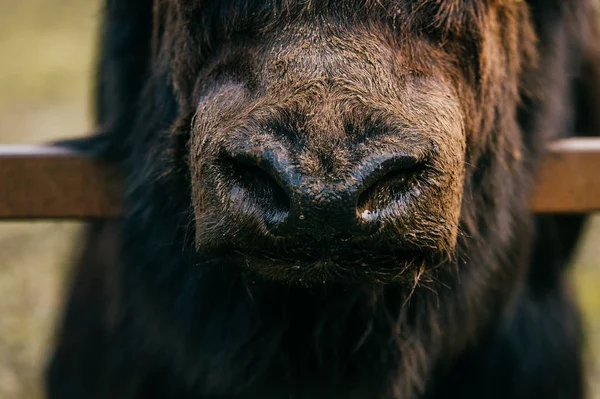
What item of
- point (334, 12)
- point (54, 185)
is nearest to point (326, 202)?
point (334, 12)

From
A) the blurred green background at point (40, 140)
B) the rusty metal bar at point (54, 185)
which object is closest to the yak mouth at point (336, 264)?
the rusty metal bar at point (54, 185)

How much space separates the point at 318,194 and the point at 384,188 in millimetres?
154

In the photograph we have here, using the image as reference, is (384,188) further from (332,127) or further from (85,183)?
(85,183)

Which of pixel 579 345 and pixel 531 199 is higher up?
pixel 531 199

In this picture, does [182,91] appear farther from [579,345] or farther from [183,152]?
[579,345]

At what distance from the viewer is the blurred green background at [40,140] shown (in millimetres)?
Answer: 4828

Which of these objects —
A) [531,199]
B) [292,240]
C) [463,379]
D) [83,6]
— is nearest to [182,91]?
[292,240]

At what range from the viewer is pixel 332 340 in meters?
2.39

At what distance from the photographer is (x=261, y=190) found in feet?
5.87

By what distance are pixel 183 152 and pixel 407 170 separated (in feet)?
2.41

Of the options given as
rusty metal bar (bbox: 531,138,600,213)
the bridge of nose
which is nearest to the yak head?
the bridge of nose

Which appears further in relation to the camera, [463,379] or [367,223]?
[463,379]

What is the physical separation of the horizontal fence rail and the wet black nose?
982 millimetres

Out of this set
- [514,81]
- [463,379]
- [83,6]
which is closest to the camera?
[514,81]
